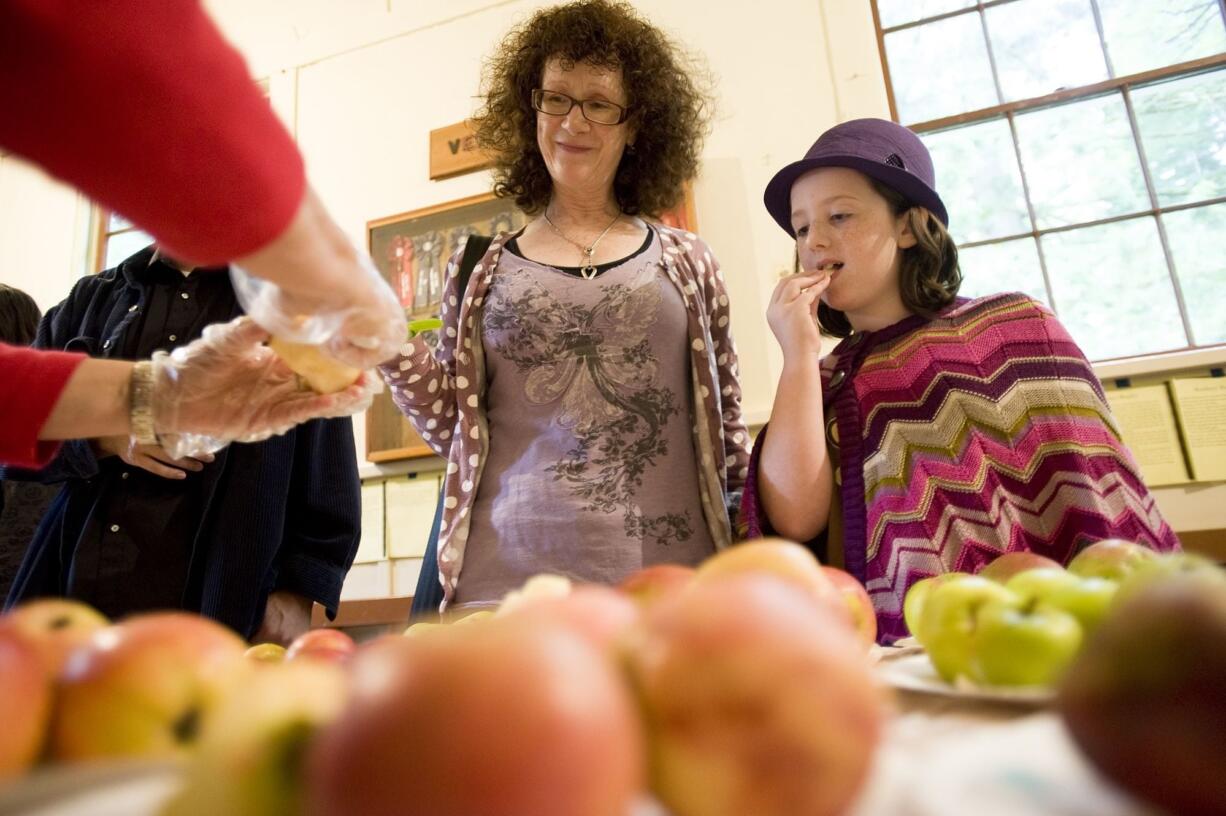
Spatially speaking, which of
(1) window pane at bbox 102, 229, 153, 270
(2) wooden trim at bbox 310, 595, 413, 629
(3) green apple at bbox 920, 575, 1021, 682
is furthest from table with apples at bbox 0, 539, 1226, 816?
(1) window pane at bbox 102, 229, 153, 270

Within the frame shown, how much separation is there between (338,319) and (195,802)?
1.41 ft

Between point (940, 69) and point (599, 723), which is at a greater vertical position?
point (940, 69)

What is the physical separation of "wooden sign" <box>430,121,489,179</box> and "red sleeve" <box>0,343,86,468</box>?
2310mm

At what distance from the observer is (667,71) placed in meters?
1.38

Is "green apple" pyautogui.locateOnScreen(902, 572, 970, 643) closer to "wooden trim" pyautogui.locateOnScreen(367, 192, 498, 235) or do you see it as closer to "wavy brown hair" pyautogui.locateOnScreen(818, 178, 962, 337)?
"wavy brown hair" pyautogui.locateOnScreen(818, 178, 962, 337)

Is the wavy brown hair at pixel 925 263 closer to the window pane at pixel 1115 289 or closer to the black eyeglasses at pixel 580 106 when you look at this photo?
the black eyeglasses at pixel 580 106

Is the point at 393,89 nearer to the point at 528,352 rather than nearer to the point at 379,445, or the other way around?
the point at 379,445

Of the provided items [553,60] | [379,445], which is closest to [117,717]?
[553,60]

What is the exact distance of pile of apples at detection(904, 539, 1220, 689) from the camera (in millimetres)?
396

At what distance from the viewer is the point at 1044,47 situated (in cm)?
250

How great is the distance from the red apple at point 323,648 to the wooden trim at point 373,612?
2.10 m

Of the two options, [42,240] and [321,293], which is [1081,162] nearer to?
[321,293]

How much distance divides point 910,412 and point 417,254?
2.08 metres

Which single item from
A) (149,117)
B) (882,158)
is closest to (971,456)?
(882,158)
